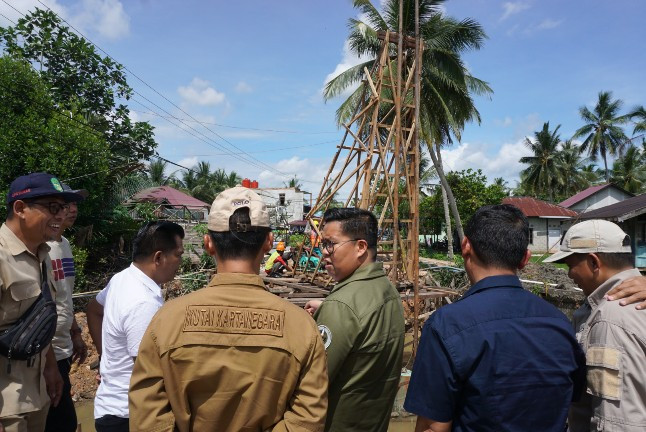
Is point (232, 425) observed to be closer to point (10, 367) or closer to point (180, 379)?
point (180, 379)

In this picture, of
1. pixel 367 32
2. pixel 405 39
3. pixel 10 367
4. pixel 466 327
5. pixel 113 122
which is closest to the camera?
pixel 466 327

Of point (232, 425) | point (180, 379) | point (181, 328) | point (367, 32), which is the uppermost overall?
point (367, 32)

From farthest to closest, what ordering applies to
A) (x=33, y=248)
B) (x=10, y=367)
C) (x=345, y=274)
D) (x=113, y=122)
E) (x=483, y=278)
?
(x=113, y=122)
(x=345, y=274)
(x=33, y=248)
(x=10, y=367)
(x=483, y=278)

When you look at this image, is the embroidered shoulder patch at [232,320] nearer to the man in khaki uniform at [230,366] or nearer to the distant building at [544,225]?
the man in khaki uniform at [230,366]

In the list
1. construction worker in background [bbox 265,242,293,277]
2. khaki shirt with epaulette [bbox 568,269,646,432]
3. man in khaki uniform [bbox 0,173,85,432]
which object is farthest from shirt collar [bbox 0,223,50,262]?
construction worker in background [bbox 265,242,293,277]

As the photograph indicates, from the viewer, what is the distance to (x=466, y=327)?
4.90 feet

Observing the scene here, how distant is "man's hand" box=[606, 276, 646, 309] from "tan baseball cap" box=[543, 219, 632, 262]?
17 centimetres

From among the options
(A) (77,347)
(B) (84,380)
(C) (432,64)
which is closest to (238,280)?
(A) (77,347)

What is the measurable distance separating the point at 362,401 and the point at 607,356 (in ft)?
3.38

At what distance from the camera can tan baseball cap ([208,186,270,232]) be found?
1.52 metres

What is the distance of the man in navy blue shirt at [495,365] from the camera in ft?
4.82

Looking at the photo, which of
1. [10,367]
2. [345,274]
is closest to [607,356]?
[345,274]

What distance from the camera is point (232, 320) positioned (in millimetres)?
1391

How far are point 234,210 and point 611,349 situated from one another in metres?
1.51
